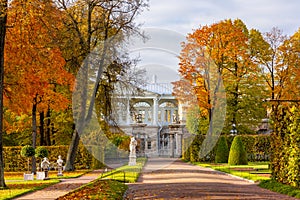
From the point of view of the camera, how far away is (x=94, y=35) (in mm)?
25344

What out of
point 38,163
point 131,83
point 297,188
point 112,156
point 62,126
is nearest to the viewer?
point 297,188

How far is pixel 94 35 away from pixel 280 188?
14914mm

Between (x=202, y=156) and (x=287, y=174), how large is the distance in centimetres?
2003

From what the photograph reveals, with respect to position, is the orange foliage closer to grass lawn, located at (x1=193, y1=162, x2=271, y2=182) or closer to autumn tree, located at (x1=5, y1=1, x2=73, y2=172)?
autumn tree, located at (x1=5, y1=1, x2=73, y2=172)

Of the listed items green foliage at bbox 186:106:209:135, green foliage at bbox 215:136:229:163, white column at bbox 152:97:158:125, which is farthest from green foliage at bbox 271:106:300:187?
white column at bbox 152:97:158:125

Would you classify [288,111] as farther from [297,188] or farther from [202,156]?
[202,156]

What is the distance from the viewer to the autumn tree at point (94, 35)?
23.9 m

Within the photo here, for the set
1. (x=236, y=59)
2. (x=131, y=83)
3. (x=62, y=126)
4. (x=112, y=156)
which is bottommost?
(x=112, y=156)

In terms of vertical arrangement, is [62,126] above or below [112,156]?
above

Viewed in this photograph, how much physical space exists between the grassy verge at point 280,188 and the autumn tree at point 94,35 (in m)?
12.0

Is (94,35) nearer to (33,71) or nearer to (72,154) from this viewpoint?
(33,71)

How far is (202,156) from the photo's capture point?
34.3 m

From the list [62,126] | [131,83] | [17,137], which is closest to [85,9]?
[131,83]

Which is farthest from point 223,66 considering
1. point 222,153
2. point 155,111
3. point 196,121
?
point 155,111
